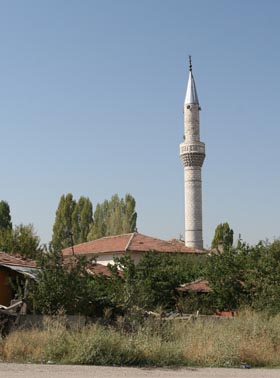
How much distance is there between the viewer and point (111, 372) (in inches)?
466

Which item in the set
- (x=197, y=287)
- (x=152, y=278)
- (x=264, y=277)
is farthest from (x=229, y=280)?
(x=152, y=278)

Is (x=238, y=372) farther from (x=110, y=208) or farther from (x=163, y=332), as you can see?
(x=110, y=208)

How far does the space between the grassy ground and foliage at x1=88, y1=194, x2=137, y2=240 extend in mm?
45020

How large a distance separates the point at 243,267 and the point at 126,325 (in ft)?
32.7

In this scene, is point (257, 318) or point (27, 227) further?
point (27, 227)

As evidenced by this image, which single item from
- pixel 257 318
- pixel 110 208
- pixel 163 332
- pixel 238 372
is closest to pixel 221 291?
pixel 257 318

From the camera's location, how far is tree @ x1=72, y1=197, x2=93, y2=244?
2394 inches

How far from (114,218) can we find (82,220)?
3.34 meters

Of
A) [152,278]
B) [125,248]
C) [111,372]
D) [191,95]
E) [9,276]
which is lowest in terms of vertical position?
[111,372]

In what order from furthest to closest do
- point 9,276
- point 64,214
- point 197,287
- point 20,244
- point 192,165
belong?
point 64,214
point 192,165
point 20,244
point 197,287
point 9,276

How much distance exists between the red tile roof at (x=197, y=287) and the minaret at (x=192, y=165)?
64.3 feet

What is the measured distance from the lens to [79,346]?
1308 cm

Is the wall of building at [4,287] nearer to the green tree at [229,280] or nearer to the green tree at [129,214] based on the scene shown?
the green tree at [229,280]

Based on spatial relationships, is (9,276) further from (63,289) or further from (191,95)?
(191,95)
